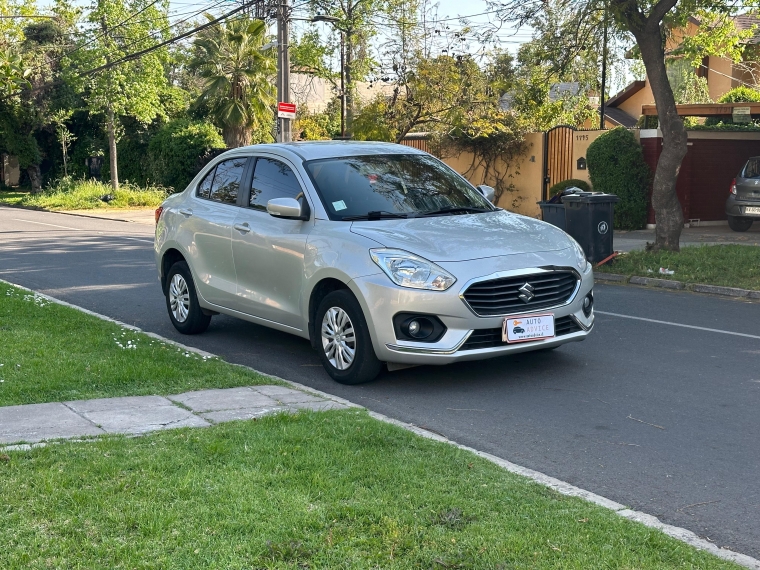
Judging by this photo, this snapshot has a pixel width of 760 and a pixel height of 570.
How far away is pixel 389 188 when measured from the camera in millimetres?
7809

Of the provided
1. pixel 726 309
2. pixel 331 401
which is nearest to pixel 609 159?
pixel 726 309

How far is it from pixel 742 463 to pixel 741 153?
18.7 meters

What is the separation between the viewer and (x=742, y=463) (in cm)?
519

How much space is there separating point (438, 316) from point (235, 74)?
31.3 meters

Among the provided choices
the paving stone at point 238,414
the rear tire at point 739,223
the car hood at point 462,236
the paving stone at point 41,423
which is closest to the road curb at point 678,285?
the car hood at point 462,236

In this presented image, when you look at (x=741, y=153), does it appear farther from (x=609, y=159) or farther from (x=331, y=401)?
(x=331, y=401)

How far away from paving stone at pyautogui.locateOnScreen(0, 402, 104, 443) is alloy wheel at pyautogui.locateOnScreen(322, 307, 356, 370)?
2.05 metres

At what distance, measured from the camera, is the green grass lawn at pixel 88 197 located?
33.8m

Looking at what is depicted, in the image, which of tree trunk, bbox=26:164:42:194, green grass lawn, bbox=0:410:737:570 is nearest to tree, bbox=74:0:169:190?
tree trunk, bbox=26:164:42:194

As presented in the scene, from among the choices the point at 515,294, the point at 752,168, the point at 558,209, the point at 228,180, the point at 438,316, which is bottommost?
the point at 438,316

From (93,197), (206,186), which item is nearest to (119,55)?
(93,197)

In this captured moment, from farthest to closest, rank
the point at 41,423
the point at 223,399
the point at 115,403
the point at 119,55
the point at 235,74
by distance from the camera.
A: the point at 235,74 < the point at 119,55 < the point at 223,399 < the point at 115,403 < the point at 41,423

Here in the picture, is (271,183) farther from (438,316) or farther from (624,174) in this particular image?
(624,174)

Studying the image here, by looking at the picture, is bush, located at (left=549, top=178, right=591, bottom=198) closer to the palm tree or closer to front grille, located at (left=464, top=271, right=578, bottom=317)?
front grille, located at (left=464, top=271, right=578, bottom=317)
